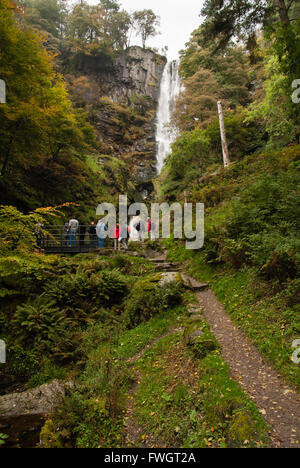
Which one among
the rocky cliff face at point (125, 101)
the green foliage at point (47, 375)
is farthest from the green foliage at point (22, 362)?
the rocky cliff face at point (125, 101)

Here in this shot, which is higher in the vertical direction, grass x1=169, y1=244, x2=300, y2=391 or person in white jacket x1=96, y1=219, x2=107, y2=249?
person in white jacket x1=96, y1=219, x2=107, y2=249

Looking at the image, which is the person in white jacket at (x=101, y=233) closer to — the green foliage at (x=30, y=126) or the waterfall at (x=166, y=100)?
the green foliage at (x=30, y=126)

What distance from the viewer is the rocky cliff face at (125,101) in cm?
3366

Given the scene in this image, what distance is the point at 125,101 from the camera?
4031 cm

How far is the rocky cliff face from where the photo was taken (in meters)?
33.7

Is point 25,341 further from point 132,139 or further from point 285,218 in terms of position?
point 132,139

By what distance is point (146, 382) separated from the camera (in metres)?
5.11

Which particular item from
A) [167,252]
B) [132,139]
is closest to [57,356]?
[167,252]

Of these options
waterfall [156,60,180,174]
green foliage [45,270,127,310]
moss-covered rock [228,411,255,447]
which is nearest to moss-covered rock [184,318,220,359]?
moss-covered rock [228,411,255,447]

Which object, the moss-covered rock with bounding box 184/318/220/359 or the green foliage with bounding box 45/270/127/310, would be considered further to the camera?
the green foliage with bounding box 45/270/127/310

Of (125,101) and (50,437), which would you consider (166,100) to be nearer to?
(125,101)
